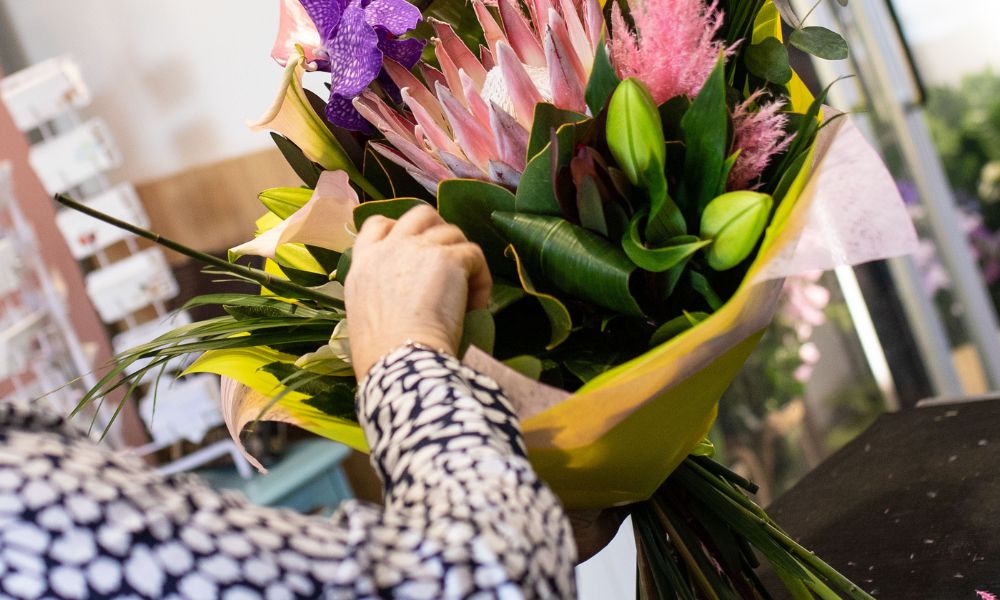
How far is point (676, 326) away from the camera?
1.81ft

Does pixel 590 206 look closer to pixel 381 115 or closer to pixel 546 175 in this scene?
pixel 546 175

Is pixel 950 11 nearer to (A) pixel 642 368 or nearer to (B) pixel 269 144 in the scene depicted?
(B) pixel 269 144

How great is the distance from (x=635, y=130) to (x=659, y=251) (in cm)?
7

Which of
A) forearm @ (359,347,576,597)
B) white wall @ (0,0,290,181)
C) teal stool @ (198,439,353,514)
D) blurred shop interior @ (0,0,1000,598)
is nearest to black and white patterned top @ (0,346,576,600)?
forearm @ (359,347,576,597)

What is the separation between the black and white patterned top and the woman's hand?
1.1 inches

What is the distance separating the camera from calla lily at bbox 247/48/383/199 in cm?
67

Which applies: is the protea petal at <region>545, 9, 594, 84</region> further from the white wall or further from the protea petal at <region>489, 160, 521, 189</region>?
the white wall

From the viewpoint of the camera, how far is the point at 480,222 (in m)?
0.59

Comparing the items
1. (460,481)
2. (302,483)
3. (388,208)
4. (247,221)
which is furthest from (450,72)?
(247,221)

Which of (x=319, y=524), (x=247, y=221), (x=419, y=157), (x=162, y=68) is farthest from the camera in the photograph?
(x=162, y=68)

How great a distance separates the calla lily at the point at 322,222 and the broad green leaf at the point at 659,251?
20 centimetres

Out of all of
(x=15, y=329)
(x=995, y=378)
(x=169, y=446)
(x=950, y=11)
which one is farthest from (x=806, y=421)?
(x=15, y=329)

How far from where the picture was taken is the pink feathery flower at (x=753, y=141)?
542 millimetres

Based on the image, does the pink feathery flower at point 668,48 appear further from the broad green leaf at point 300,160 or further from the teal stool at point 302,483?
the teal stool at point 302,483
